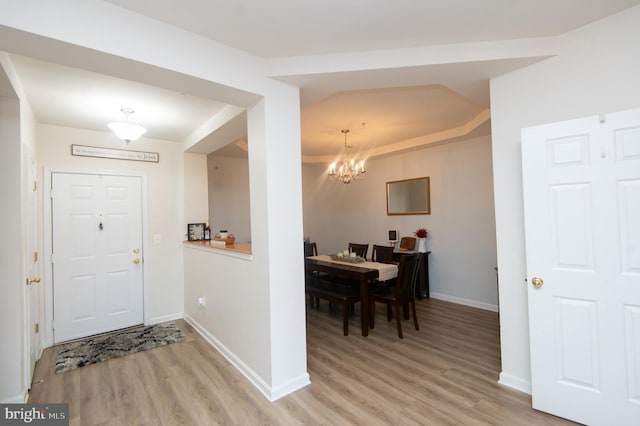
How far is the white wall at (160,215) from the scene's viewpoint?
12.3ft

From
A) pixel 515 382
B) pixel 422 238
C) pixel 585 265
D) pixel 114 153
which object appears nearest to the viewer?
pixel 585 265

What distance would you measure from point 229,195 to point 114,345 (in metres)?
2.75

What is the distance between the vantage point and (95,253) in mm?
3639

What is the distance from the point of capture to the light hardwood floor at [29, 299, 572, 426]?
2.04 meters

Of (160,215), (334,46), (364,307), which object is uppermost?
(334,46)

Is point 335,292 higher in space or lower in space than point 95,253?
Result: lower

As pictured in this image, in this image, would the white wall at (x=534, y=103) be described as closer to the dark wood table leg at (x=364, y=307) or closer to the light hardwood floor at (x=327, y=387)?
the light hardwood floor at (x=327, y=387)

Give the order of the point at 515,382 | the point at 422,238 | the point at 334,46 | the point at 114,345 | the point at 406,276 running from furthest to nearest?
the point at 422,238, the point at 406,276, the point at 114,345, the point at 515,382, the point at 334,46

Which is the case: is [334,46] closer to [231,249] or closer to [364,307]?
[231,249]

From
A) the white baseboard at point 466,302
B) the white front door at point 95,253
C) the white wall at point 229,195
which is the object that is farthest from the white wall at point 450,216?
the white front door at point 95,253

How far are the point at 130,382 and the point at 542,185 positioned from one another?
353 centimetres

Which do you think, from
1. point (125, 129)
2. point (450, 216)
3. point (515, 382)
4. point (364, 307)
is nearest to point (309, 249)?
point (364, 307)

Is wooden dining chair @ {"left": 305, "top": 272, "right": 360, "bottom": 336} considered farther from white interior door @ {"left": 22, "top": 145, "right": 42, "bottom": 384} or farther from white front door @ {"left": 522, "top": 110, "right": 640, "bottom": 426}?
white interior door @ {"left": 22, "top": 145, "right": 42, "bottom": 384}

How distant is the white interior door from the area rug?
0.85 ft
